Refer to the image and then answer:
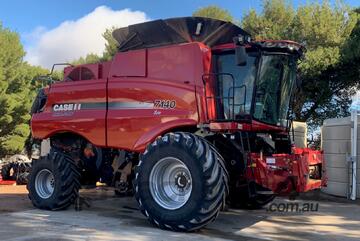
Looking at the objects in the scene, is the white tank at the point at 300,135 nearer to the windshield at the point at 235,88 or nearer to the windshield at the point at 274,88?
the windshield at the point at 274,88

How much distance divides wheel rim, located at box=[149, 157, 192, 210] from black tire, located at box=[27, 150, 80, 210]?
2465mm

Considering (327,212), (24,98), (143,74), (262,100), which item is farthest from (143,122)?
(24,98)

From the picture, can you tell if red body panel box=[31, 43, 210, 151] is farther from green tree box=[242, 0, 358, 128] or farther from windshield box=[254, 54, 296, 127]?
green tree box=[242, 0, 358, 128]

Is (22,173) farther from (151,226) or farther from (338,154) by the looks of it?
(338,154)

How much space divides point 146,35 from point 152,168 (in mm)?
2816

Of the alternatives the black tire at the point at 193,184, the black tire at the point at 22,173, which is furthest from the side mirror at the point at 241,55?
the black tire at the point at 22,173

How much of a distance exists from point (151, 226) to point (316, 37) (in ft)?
49.6

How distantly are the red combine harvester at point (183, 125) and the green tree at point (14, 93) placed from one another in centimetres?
2198

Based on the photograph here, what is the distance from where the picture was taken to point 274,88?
896 cm

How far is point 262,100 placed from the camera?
8.73 m

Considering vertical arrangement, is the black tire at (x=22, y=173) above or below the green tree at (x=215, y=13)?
below

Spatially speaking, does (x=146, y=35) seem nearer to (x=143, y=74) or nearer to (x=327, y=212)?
(x=143, y=74)

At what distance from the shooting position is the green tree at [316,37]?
20.7m

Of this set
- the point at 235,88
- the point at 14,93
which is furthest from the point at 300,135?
the point at 14,93
